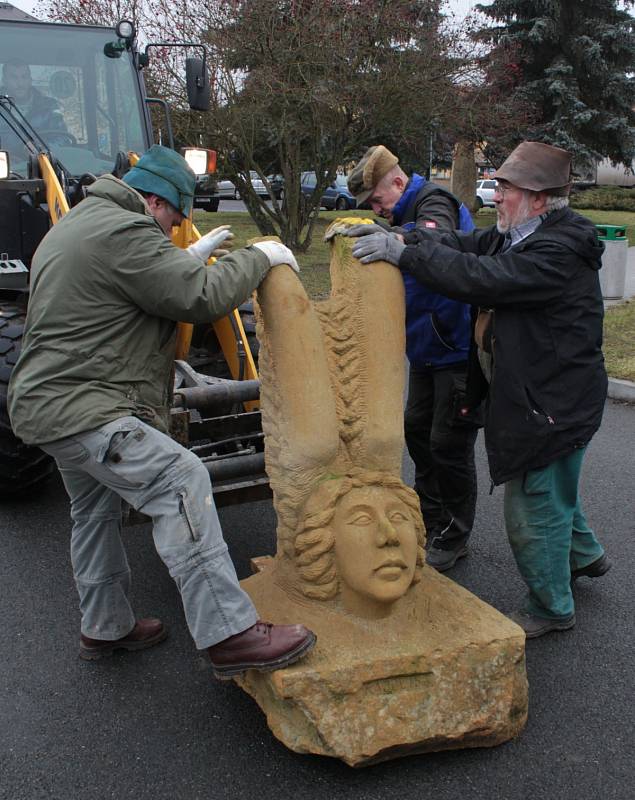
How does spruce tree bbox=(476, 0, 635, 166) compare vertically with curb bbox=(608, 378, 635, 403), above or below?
above

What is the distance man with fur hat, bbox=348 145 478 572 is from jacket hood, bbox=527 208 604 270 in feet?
1.91

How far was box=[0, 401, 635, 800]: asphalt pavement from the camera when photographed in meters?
2.59

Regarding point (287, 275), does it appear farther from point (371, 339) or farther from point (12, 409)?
point (12, 409)

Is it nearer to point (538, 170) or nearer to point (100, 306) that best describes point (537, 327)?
point (538, 170)

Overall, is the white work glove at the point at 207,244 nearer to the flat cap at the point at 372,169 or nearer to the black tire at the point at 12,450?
the flat cap at the point at 372,169

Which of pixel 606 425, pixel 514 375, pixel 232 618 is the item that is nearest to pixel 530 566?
pixel 514 375

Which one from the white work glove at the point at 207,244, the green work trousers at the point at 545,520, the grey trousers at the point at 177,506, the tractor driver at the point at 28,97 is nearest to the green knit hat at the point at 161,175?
the white work glove at the point at 207,244

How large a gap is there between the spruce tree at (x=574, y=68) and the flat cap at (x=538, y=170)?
1741 centimetres

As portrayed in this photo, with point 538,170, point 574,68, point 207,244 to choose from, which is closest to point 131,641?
point 207,244

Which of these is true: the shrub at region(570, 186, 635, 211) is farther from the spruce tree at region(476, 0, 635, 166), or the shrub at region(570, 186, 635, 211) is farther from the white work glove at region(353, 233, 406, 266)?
the white work glove at region(353, 233, 406, 266)

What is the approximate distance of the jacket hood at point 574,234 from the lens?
302 cm

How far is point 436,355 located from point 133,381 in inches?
62.2

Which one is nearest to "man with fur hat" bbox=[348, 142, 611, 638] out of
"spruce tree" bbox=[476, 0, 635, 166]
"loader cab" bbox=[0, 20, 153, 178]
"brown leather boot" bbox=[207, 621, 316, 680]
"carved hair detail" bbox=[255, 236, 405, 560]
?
"carved hair detail" bbox=[255, 236, 405, 560]

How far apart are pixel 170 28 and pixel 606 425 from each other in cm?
952
